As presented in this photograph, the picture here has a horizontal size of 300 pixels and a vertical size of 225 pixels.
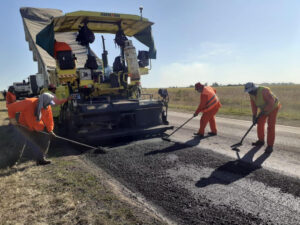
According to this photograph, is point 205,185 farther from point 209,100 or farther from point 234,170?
point 209,100

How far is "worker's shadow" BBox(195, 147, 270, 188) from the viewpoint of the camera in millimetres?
3542

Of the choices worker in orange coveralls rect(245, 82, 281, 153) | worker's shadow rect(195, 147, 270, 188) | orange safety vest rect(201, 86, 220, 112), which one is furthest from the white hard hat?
worker's shadow rect(195, 147, 270, 188)

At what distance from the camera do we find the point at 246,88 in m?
5.56

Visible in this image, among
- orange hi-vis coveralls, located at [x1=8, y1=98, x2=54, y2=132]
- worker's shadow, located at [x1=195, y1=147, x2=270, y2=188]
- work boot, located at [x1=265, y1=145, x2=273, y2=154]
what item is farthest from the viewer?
work boot, located at [x1=265, y1=145, x2=273, y2=154]

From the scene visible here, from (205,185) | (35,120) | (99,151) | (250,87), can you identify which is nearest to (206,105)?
(250,87)

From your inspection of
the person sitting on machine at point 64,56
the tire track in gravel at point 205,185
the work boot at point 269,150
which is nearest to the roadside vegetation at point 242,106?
the person sitting on machine at point 64,56

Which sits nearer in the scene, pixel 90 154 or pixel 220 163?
pixel 220 163

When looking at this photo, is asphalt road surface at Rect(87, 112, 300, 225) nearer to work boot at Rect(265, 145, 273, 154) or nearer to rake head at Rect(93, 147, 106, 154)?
work boot at Rect(265, 145, 273, 154)

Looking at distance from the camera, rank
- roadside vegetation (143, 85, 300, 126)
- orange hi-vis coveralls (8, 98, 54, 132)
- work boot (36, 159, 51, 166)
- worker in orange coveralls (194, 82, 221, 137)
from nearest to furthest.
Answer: orange hi-vis coveralls (8, 98, 54, 132) < work boot (36, 159, 51, 166) < worker in orange coveralls (194, 82, 221, 137) < roadside vegetation (143, 85, 300, 126)

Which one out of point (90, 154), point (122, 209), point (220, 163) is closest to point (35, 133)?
point (90, 154)

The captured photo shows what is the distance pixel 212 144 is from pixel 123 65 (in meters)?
3.14

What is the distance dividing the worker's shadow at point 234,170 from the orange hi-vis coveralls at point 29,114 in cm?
291

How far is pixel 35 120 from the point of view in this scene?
4.45m

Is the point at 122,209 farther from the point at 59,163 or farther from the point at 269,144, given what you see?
the point at 269,144
